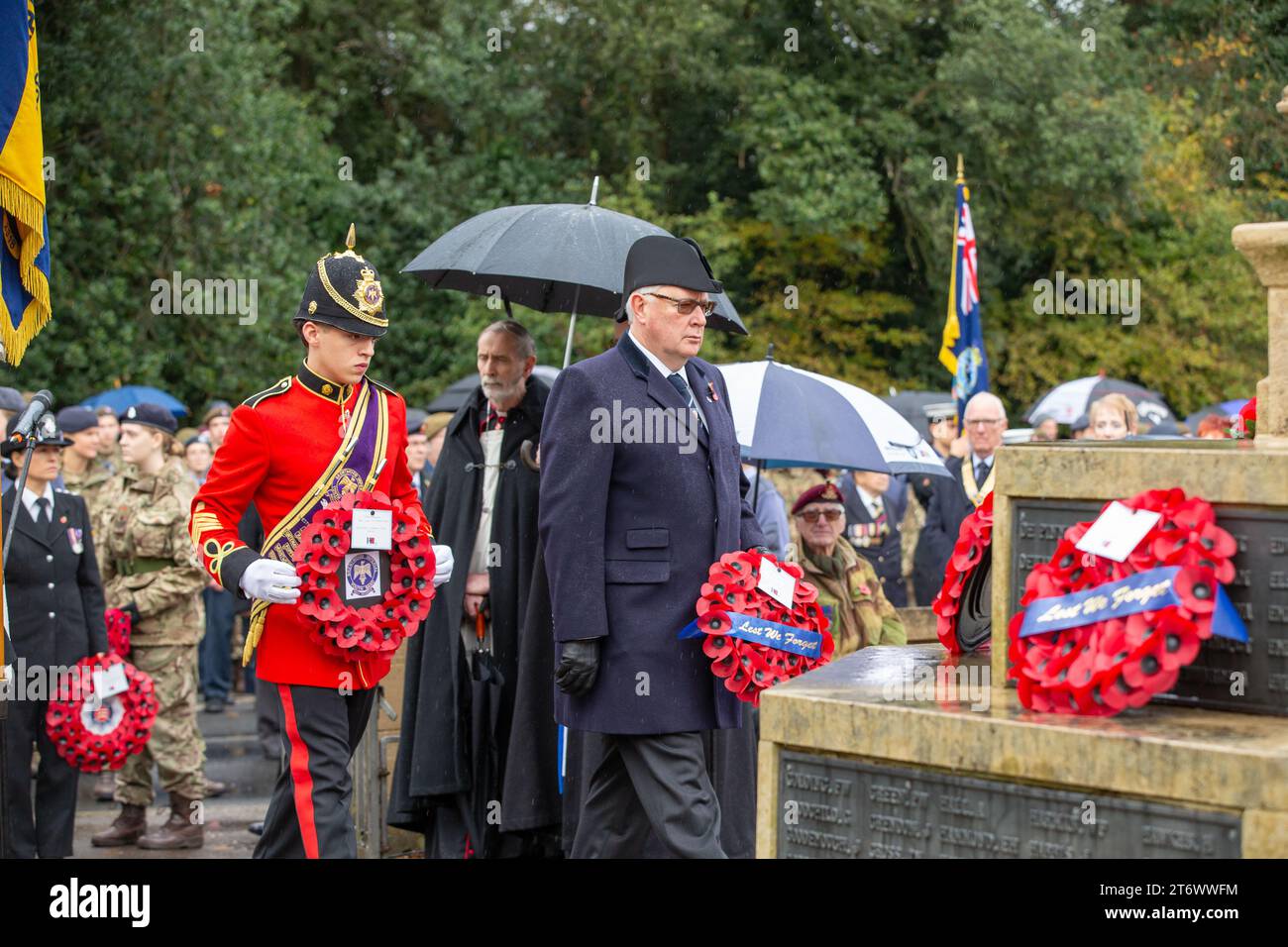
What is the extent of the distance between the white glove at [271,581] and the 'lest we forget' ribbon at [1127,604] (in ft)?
7.72

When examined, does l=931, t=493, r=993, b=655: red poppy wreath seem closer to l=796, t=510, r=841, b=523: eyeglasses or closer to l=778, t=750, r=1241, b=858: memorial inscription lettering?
l=778, t=750, r=1241, b=858: memorial inscription lettering

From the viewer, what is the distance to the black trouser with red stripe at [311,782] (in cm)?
546

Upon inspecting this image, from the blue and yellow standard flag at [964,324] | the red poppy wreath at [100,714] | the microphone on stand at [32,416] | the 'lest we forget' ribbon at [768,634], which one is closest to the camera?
the 'lest we forget' ribbon at [768,634]

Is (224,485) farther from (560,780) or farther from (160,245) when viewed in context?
(160,245)

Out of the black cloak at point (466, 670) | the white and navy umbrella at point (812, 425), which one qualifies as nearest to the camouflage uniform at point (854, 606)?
the white and navy umbrella at point (812, 425)

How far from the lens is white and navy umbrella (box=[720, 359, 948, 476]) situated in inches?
298

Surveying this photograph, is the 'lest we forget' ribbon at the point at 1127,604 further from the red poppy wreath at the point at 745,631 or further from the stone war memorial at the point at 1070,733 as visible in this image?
the red poppy wreath at the point at 745,631

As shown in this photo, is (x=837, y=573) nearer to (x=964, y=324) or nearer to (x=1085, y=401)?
(x=964, y=324)

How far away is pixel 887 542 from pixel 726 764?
5.38 metres

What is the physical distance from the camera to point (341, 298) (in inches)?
229

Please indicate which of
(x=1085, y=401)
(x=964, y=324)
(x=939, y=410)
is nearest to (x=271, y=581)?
(x=964, y=324)

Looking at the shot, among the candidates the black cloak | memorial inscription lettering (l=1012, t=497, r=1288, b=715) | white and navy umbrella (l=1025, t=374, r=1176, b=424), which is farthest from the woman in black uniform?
white and navy umbrella (l=1025, t=374, r=1176, b=424)

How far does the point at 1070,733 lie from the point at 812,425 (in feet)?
13.5

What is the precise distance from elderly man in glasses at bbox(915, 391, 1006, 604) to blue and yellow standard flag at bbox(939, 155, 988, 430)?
2.15 metres
